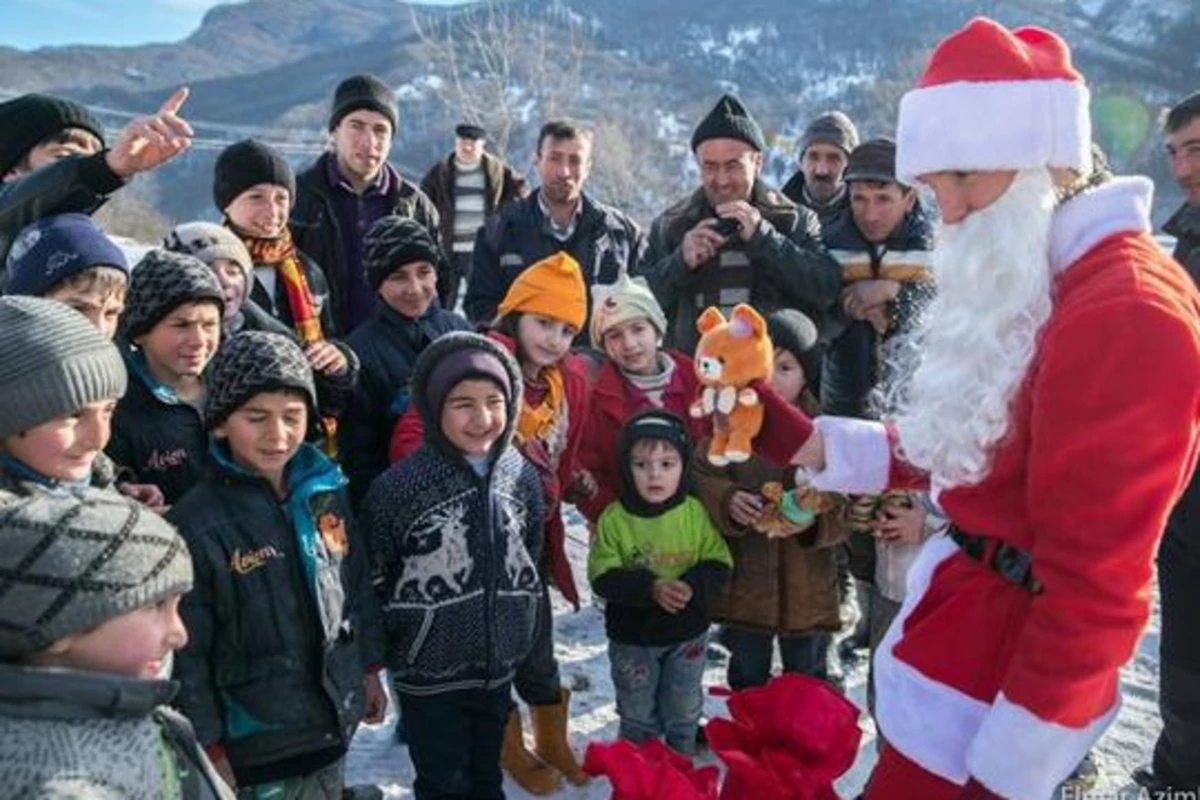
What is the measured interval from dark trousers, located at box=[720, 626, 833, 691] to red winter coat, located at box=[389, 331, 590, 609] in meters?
0.59

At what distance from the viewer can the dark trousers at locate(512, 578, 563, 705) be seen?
3045 mm

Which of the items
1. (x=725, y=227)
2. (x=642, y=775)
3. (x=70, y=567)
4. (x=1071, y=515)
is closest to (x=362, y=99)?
(x=725, y=227)

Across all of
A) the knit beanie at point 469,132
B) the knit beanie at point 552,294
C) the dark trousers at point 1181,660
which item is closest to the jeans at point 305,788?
the knit beanie at point 552,294

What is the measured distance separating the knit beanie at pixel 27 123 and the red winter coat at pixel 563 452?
1350 millimetres

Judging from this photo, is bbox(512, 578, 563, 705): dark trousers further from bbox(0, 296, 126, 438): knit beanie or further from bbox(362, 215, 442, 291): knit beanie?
bbox(0, 296, 126, 438): knit beanie

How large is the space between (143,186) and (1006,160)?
230 ft

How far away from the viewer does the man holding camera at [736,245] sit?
3631 millimetres

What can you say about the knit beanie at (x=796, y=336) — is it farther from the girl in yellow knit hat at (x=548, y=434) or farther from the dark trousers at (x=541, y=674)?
the dark trousers at (x=541, y=674)

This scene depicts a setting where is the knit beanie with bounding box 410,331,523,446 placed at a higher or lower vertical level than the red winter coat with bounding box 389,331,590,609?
higher

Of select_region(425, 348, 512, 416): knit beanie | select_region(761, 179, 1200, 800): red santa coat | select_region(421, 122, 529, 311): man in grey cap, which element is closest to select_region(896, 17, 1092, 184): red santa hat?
select_region(761, 179, 1200, 800): red santa coat

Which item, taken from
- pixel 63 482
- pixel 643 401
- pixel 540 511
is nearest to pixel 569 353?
pixel 643 401

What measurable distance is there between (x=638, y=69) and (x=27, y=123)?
263ft

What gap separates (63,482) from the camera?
1913 millimetres

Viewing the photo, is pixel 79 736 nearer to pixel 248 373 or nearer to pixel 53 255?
pixel 248 373
